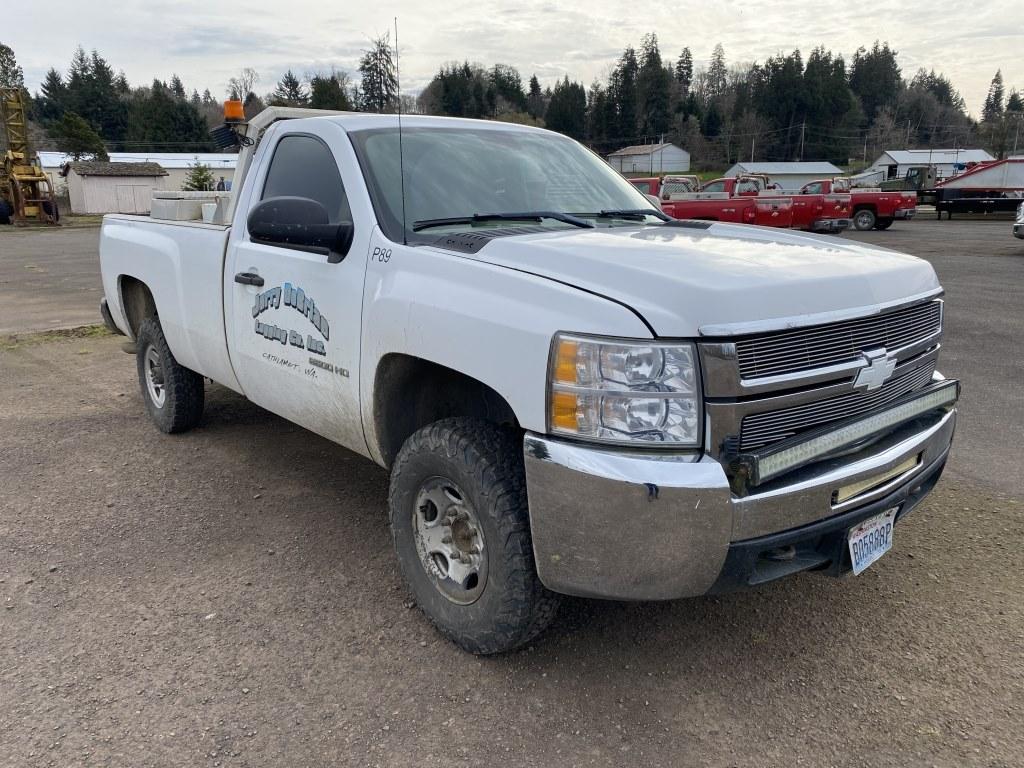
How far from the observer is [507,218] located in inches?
135

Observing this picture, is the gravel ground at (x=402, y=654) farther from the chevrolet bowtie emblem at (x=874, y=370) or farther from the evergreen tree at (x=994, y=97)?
the evergreen tree at (x=994, y=97)

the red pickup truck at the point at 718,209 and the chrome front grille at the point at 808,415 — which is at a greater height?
the chrome front grille at the point at 808,415

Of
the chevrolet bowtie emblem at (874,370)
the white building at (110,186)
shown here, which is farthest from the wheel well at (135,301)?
the white building at (110,186)

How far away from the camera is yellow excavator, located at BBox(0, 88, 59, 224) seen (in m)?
36.9

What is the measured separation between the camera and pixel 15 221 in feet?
121

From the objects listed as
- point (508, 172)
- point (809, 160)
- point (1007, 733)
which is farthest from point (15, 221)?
point (809, 160)

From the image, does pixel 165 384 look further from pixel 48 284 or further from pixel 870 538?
pixel 48 284

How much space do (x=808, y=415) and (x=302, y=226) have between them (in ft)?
6.66

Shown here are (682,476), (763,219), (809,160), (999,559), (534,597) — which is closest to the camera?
(682,476)

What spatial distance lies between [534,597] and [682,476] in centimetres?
72

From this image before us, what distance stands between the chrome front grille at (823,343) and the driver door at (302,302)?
1556 mm

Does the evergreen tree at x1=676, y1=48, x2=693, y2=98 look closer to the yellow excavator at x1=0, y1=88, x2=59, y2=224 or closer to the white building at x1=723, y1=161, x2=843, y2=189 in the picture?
the white building at x1=723, y1=161, x2=843, y2=189

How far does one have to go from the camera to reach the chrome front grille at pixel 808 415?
2.38 metres

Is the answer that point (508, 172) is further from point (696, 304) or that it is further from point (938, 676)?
point (938, 676)
